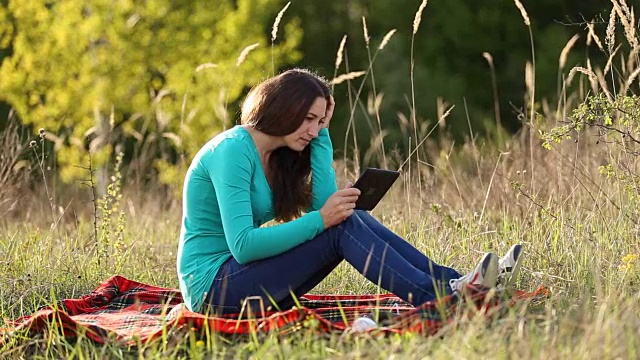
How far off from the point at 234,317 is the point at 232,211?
0.39 metres

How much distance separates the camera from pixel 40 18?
39.3 ft

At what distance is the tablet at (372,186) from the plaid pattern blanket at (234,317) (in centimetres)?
39

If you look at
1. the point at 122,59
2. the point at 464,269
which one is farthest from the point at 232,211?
the point at 122,59

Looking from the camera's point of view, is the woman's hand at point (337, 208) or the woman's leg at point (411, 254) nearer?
the woman's hand at point (337, 208)

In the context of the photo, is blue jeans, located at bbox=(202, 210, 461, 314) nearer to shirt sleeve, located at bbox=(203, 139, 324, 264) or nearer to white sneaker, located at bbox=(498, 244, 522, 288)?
shirt sleeve, located at bbox=(203, 139, 324, 264)

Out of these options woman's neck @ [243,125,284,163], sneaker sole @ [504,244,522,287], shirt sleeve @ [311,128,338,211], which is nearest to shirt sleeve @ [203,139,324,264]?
woman's neck @ [243,125,284,163]

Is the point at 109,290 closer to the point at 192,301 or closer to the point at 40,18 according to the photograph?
the point at 192,301

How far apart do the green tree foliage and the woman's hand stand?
8011 millimetres

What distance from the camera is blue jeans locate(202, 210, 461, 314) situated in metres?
3.79

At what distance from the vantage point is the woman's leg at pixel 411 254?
400cm

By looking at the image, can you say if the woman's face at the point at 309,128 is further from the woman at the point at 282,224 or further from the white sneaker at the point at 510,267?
the white sneaker at the point at 510,267

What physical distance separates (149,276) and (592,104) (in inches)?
87.0

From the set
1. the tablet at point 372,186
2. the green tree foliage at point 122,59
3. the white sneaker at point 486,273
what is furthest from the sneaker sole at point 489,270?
A: the green tree foliage at point 122,59

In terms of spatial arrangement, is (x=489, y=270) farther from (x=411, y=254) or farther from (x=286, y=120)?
(x=286, y=120)
